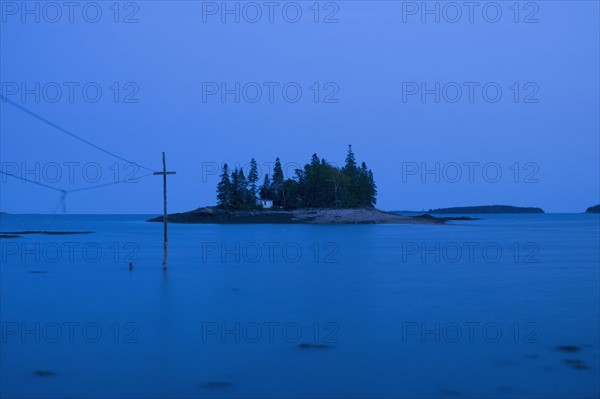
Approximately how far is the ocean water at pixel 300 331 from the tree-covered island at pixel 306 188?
181 feet

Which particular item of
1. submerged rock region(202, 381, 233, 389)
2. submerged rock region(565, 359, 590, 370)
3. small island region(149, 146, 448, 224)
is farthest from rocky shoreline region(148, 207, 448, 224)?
submerged rock region(202, 381, 233, 389)

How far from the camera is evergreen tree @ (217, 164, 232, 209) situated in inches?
3455

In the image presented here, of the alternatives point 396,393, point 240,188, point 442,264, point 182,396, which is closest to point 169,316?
point 182,396

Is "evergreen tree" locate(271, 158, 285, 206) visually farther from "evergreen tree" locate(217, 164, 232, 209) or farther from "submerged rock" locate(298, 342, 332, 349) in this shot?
"submerged rock" locate(298, 342, 332, 349)

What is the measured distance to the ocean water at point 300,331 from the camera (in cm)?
1093

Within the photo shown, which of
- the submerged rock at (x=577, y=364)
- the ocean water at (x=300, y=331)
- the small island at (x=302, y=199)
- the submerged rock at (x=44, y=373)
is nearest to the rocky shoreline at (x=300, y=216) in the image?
the small island at (x=302, y=199)

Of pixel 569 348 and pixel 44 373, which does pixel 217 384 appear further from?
pixel 569 348

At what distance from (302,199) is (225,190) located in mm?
13078

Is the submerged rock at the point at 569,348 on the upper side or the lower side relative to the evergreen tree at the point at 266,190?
lower

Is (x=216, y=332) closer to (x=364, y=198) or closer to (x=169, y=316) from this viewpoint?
(x=169, y=316)

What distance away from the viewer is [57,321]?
17234mm

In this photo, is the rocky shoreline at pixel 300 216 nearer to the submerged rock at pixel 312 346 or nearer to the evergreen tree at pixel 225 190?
the evergreen tree at pixel 225 190

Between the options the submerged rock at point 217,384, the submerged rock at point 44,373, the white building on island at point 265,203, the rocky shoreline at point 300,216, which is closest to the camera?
the submerged rock at point 217,384

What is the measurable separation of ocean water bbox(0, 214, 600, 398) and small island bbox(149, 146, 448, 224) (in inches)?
2098
